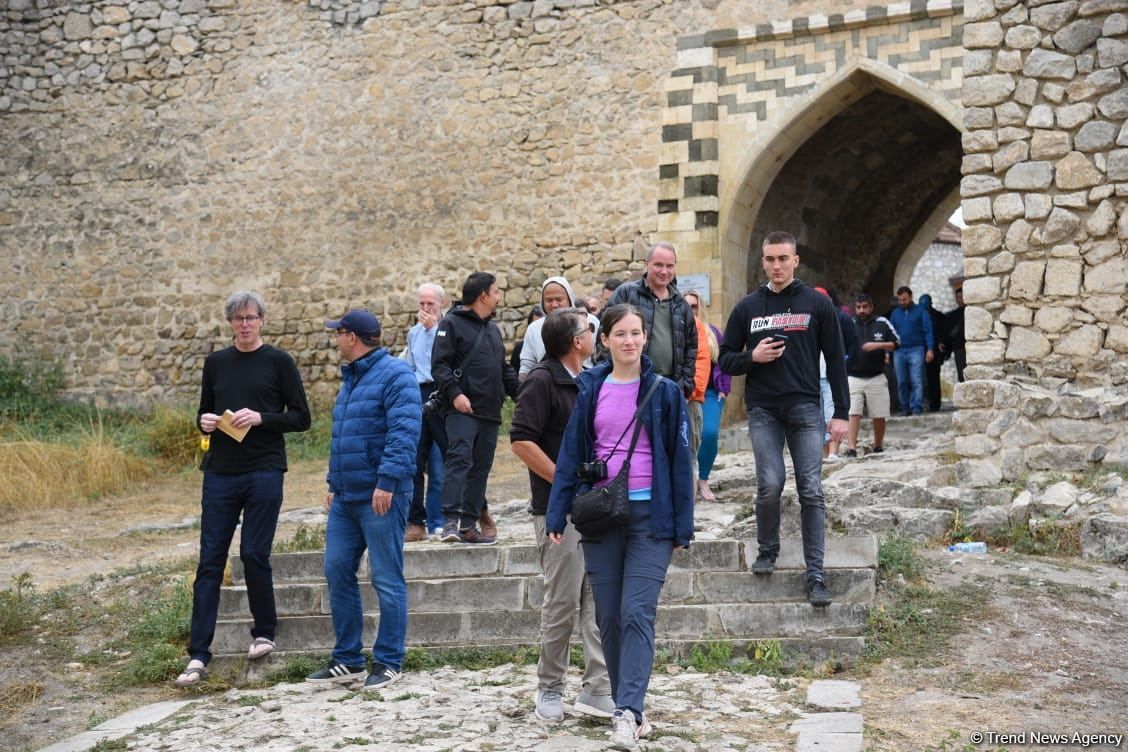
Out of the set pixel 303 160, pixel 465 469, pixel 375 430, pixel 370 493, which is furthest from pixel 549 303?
pixel 303 160

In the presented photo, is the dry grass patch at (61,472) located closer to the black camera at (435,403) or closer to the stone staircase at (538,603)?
the stone staircase at (538,603)

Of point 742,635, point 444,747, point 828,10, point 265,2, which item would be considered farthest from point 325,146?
point 444,747

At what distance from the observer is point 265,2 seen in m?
15.2

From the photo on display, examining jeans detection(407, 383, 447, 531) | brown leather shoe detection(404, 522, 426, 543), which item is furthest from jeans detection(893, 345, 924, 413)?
brown leather shoe detection(404, 522, 426, 543)

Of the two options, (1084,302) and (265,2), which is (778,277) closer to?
(1084,302)

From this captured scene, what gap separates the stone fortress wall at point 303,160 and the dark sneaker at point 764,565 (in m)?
7.55

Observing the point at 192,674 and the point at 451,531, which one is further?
the point at 451,531

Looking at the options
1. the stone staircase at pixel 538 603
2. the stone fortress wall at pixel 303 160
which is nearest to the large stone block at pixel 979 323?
the stone staircase at pixel 538 603

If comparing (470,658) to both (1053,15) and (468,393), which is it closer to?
(468,393)

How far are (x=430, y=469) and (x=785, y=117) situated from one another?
22.2 ft

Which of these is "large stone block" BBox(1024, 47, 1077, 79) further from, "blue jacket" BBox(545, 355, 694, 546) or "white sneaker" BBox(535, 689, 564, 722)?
"white sneaker" BBox(535, 689, 564, 722)

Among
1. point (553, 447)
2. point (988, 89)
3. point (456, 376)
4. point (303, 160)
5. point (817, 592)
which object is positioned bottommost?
point (817, 592)

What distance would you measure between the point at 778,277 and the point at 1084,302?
309 centimetres

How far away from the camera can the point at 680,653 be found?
19.6 feet
